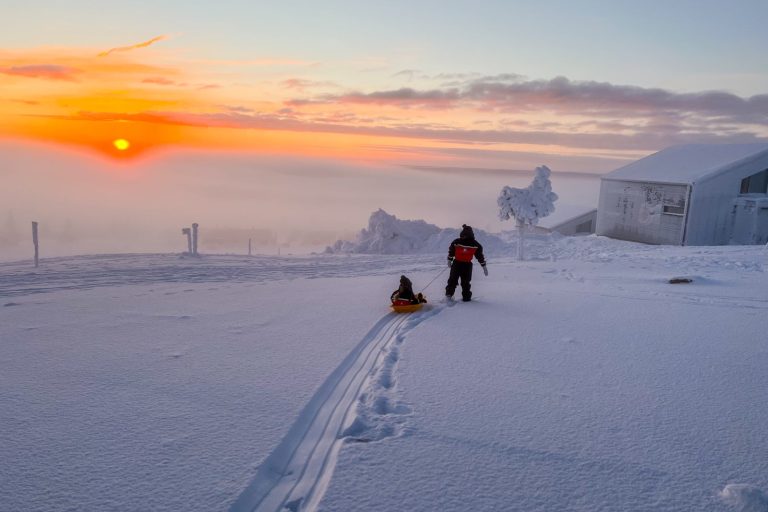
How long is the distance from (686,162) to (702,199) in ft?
12.8

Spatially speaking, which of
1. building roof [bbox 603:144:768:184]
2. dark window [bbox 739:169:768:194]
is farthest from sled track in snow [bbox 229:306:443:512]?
dark window [bbox 739:169:768:194]

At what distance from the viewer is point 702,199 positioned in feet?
82.0

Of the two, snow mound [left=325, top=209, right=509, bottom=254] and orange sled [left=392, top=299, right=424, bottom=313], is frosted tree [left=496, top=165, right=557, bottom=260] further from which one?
orange sled [left=392, top=299, right=424, bottom=313]

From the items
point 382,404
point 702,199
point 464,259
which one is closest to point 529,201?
point 702,199

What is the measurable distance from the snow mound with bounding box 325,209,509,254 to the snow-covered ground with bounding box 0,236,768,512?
17367mm

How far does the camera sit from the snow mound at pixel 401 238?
27234mm

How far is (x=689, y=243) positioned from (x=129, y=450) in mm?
28228

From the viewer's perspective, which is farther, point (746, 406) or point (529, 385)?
point (529, 385)

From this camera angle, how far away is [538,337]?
284 inches

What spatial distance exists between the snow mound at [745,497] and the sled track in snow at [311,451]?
288cm

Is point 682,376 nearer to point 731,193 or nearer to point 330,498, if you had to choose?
point 330,498

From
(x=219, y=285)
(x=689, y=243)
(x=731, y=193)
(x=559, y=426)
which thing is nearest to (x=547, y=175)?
(x=689, y=243)

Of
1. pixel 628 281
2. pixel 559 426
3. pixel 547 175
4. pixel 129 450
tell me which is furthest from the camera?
pixel 547 175

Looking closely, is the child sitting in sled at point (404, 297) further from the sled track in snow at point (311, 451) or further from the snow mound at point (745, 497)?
the snow mound at point (745, 497)
